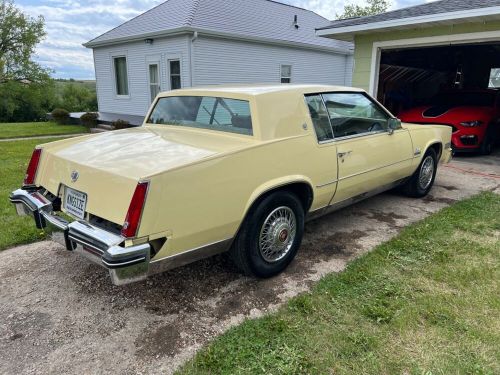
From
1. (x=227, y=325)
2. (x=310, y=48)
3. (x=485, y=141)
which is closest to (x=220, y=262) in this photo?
(x=227, y=325)

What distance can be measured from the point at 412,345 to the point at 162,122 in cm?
309

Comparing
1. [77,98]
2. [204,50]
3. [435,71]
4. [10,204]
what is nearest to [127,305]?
[10,204]

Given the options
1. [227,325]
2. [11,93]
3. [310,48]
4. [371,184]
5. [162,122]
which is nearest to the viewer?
[227,325]

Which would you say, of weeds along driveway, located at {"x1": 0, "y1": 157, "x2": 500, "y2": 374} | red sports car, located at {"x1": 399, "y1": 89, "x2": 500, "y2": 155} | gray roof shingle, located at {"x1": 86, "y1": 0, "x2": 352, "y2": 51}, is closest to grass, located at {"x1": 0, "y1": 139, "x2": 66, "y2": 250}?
weeds along driveway, located at {"x1": 0, "y1": 157, "x2": 500, "y2": 374}

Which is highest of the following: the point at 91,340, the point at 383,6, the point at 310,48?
the point at 383,6

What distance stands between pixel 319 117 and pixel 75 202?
7.53 feet

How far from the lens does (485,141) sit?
9.09 meters

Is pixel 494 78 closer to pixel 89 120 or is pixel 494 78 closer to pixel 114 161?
pixel 89 120

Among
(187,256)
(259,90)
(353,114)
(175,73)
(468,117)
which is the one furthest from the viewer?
(175,73)

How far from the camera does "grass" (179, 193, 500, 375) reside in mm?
2373

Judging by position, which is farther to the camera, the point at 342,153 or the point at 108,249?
the point at 342,153

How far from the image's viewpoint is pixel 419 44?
821 cm

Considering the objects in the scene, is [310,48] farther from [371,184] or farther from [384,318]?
[384,318]

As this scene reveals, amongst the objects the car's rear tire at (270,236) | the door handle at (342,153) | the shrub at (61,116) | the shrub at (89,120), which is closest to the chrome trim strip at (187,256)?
the car's rear tire at (270,236)
